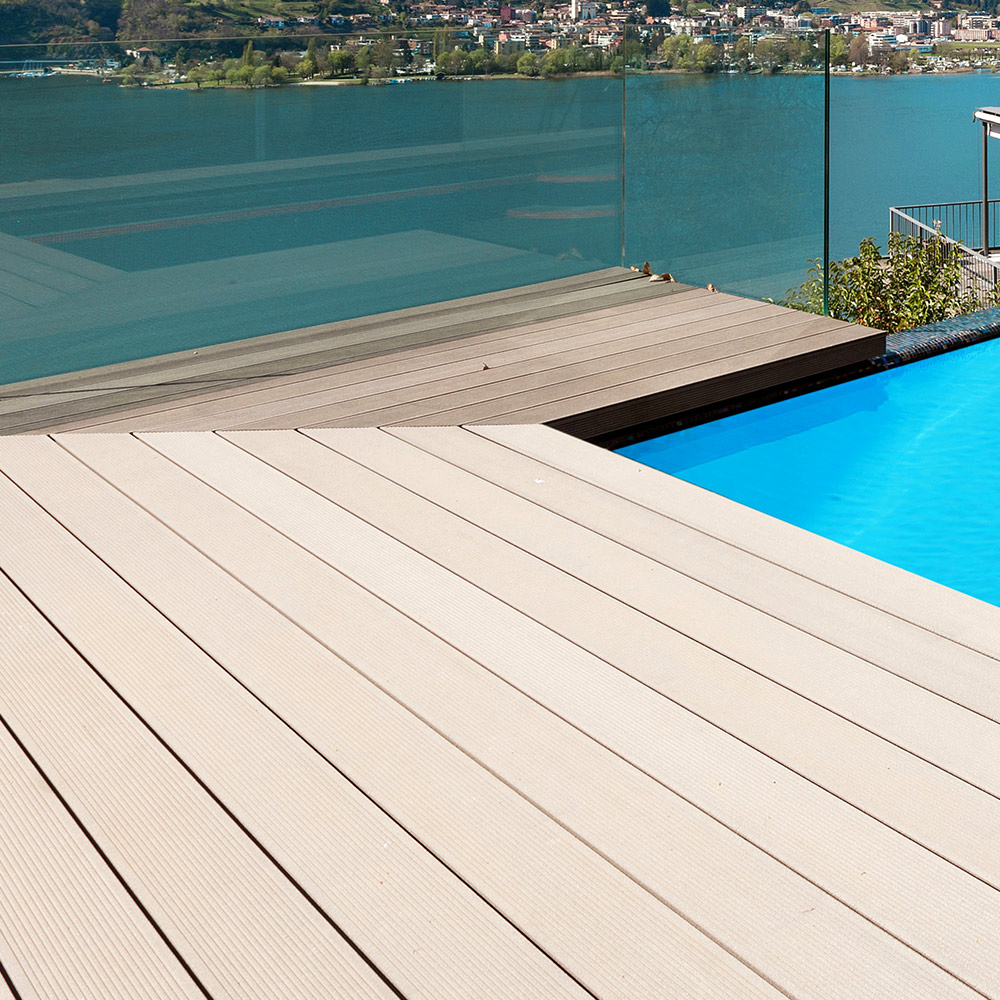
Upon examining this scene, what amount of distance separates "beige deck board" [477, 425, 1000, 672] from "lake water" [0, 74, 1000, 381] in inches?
43.0

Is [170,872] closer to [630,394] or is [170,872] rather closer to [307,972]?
[307,972]

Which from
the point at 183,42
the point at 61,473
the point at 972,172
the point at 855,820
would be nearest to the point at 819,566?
the point at 855,820

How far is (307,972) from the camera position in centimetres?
137

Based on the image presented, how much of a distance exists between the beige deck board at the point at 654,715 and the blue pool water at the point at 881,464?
1.27 meters

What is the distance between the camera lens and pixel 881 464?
13.5 feet

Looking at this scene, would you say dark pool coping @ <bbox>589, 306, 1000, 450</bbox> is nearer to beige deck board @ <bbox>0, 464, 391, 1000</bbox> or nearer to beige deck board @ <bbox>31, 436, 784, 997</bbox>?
beige deck board @ <bbox>31, 436, 784, 997</bbox>

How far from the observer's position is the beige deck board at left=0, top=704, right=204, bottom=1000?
1.35 metres

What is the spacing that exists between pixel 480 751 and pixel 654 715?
0.31 m

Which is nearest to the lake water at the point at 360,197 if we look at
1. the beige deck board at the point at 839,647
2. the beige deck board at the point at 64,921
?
the beige deck board at the point at 839,647

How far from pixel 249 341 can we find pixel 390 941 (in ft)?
9.03

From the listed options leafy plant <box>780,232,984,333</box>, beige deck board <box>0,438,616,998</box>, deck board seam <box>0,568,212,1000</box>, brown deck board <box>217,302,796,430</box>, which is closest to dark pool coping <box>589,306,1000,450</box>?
brown deck board <box>217,302,796,430</box>

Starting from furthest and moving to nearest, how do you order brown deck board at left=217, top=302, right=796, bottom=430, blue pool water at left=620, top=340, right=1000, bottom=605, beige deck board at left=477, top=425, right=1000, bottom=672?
blue pool water at left=620, top=340, right=1000, bottom=605 < brown deck board at left=217, top=302, right=796, bottom=430 < beige deck board at left=477, top=425, right=1000, bottom=672

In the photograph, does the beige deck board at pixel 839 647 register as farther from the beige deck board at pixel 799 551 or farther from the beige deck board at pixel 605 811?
the beige deck board at pixel 605 811

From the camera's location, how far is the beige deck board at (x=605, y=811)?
1383 mm
